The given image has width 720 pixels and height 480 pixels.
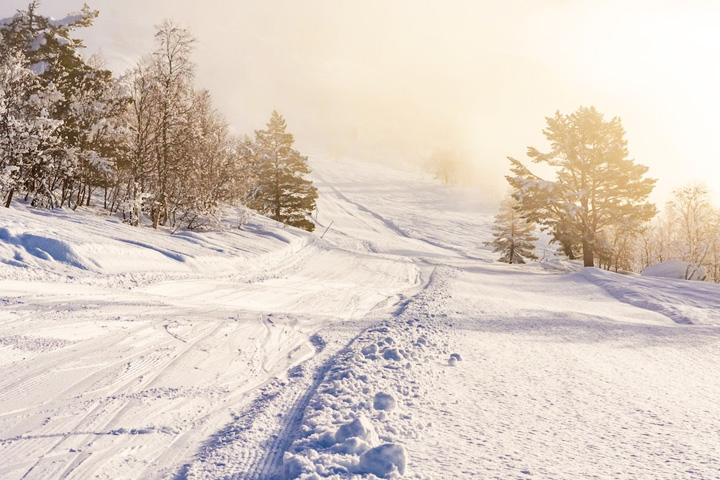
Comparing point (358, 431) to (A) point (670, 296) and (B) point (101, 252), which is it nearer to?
(B) point (101, 252)

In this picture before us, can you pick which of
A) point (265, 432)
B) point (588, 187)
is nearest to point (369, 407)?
point (265, 432)

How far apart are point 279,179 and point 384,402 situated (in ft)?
87.2

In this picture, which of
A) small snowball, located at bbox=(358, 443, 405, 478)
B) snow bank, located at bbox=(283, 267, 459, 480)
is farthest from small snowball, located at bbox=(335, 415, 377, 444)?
small snowball, located at bbox=(358, 443, 405, 478)

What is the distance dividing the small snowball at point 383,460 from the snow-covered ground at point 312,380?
0.01 m

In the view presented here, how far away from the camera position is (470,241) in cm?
4822

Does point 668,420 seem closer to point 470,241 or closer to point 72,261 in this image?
point 72,261

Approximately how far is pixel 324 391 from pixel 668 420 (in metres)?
2.79

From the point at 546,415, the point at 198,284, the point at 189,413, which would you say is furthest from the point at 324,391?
the point at 198,284

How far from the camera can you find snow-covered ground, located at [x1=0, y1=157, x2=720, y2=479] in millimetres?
2529

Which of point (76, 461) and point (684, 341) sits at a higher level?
point (684, 341)

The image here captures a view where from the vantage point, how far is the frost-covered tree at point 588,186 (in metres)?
20.8

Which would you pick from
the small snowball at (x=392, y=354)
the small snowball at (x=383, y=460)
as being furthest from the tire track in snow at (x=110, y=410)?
the small snowball at (x=392, y=354)

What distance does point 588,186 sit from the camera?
21734 mm

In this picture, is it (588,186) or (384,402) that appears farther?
(588,186)
